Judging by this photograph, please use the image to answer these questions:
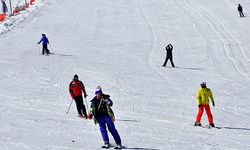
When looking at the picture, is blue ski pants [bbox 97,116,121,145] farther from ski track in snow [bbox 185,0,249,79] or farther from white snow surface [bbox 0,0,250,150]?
ski track in snow [bbox 185,0,249,79]

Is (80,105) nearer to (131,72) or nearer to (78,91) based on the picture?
(78,91)

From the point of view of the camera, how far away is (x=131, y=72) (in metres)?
27.2

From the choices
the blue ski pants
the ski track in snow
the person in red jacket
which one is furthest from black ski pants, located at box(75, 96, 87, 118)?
the ski track in snow

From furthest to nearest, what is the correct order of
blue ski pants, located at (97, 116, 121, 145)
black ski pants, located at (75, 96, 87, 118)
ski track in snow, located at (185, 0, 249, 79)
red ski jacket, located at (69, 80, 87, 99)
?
ski track in snow, located at (185, 0, 249, 79) < black ski pants, located at (75, 96, 87, 118) < red ski jacket, located at (69, 80, 87, 99) < blue ski pants, located at (97, 116, 121, 145)

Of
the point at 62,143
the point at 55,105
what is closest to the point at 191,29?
the point at 55,105

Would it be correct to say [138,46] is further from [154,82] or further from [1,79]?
[1,79]

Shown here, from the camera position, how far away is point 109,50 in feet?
113

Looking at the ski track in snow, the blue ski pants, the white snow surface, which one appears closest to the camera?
the blue ski pants

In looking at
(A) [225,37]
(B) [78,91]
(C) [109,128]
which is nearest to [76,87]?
(B) [78,91]

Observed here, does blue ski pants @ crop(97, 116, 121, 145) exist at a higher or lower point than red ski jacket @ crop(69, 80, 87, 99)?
lower

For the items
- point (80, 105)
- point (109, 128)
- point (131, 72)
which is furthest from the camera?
point (131, 72)

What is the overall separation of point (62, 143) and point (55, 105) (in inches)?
225

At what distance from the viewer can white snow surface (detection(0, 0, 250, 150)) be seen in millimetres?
14078

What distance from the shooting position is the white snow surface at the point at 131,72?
1408 centimetres
